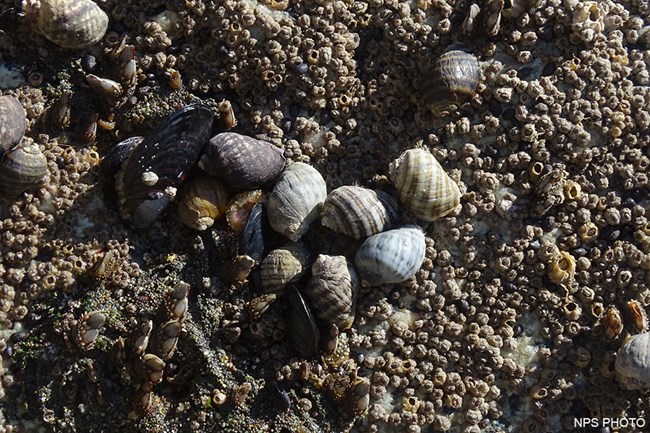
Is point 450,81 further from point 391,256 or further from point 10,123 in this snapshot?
point 10,123

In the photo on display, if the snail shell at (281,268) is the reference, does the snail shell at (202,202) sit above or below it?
above

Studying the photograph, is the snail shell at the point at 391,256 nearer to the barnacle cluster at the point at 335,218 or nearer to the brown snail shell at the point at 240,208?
the barnacle cluster at the point at 335,218

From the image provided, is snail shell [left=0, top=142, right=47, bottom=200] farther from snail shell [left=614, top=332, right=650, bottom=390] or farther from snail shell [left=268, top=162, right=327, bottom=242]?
snail shell [left=614, top=332, right=650, bottom=390]

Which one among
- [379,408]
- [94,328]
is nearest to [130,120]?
[94,328]

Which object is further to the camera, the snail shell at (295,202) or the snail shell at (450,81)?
the snail shell at (450,81)

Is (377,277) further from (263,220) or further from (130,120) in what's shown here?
(130,120)

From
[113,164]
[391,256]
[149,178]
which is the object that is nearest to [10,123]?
[113,164]

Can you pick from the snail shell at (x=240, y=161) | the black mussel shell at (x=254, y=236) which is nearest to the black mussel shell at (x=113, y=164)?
the snail shell at (x=240, y=161)
